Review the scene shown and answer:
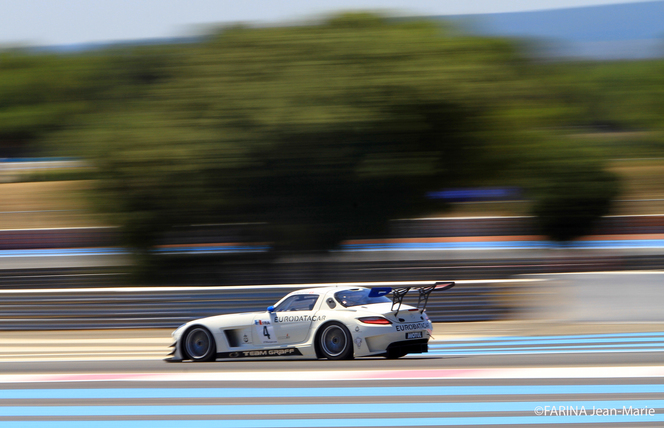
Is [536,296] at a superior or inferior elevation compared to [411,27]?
inferior

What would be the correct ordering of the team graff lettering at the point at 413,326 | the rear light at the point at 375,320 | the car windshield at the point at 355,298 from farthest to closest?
the car windshield at the point at 355,298 → the team graff lettering at the point at 413,326 → the rear light at the point at 375,320

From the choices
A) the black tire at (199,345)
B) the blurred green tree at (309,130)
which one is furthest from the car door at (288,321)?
the blurred green tree at (309,130)

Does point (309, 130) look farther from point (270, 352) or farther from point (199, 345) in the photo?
point (270, 352)

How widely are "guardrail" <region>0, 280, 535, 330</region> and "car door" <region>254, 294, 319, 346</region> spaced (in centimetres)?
246

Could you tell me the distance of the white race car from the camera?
24.6ft

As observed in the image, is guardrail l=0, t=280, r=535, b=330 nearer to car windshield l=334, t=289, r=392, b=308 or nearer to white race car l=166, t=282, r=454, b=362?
white race car l=166, t=282, r=454, b=362

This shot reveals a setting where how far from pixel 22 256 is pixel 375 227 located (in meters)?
20.6

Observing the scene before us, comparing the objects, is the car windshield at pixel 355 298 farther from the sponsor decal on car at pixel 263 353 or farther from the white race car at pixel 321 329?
the sponsor decal on car at pixel 263 353

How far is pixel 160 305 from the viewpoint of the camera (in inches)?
427

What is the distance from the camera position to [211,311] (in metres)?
10.6

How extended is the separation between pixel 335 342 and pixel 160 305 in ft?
13.1

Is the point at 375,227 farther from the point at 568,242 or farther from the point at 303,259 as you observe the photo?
the point at 568,242

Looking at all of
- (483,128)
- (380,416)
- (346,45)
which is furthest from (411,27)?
(380,416)

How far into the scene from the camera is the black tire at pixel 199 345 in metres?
8.23
